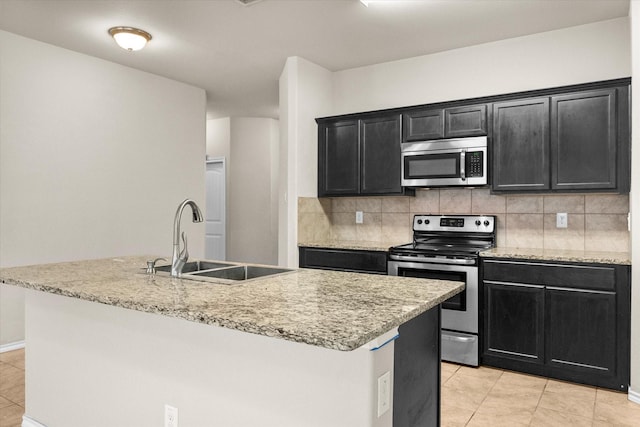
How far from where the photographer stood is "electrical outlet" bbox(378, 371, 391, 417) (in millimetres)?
1378

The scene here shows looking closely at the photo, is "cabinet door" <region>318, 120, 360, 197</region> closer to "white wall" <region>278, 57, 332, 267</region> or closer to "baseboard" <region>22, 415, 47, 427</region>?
"white wall" <region>278, 57, 332, 267</region>

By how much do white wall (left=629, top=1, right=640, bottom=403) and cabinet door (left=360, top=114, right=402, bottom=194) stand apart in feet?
5.75

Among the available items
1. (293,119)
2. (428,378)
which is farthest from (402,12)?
(428,378)

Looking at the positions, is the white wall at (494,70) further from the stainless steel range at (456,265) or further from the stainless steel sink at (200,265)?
the stainless steel sink at (200,265)

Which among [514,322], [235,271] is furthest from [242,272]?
[514,322]

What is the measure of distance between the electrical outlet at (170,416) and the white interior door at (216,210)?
549 centimetres

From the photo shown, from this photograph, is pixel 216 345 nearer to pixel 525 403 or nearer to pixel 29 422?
pixel 29 422

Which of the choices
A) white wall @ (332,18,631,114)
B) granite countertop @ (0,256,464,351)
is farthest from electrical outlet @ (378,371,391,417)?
white wall @ (332,18,631,114)

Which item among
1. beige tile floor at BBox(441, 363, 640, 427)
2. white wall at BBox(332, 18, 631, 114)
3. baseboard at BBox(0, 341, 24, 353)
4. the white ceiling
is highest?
the white ceiling

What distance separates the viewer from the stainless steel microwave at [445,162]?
11.9 feet

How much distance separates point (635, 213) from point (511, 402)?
→ 1.39m

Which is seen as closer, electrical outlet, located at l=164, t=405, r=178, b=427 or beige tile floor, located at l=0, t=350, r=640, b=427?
electrical outlet, located at l=164, t=405, r=178, b=427

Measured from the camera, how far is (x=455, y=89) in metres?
4.07

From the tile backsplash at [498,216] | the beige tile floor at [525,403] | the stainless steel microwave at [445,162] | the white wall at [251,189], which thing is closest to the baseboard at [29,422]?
the beige tile floor at [525,403]
